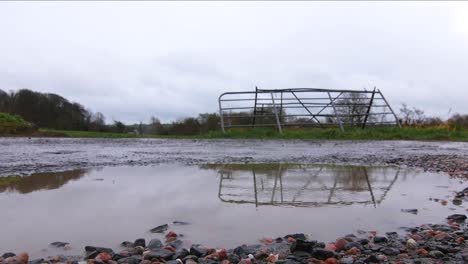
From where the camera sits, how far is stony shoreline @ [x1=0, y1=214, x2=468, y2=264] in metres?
1.98

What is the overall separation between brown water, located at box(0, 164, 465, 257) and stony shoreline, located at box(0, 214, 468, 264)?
0.42ft

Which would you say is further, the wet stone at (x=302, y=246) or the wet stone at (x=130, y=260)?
the wet stone at (x=302, y=246)

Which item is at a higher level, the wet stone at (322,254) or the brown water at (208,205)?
the brown water at (208,205)

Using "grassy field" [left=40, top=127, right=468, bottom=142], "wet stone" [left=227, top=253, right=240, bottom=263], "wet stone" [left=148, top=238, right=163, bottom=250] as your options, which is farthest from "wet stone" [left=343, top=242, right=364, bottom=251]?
"grassy field" [left=40, top=127, right=468, bottom=142]

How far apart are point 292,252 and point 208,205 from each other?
3.91 ft

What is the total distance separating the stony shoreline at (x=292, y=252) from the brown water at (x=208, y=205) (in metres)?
0.13

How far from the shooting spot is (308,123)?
16078 mm

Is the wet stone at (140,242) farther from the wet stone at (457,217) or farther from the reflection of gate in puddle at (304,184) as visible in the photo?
the wet stone at (457,217)

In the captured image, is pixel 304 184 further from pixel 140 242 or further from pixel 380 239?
pixel 140 242

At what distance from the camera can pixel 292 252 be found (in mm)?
2119

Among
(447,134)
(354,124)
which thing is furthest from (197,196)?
(354,124)

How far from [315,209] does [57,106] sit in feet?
87.2

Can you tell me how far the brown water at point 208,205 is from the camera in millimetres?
2426

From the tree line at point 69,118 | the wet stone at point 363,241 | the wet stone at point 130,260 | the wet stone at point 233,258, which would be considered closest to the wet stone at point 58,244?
the wet stone at point 130,260
